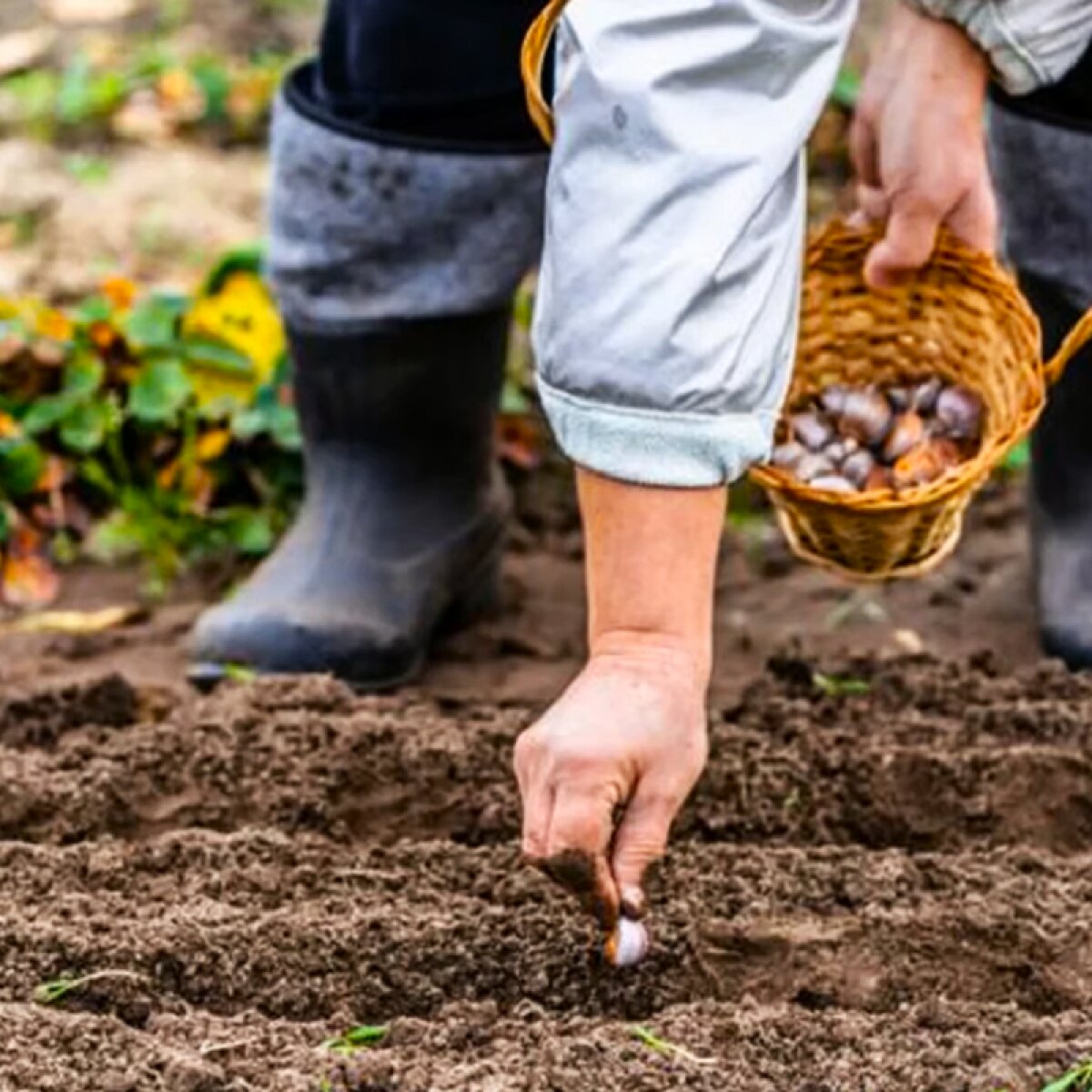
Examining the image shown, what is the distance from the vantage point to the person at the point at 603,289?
209 centimetres

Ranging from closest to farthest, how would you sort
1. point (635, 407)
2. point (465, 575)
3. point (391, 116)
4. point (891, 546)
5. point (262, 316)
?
point (635, 407) < point (891, 546) < point (391, 116) < point (465, 575) < point (262, 316)

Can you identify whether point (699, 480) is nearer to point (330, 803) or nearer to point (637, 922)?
point (637, 922)

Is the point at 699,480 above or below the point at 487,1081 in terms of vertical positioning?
above

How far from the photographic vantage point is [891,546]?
8.52ft

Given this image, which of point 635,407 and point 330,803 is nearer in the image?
point 635,407

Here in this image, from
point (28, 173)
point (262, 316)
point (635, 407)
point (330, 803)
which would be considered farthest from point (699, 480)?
point (28, 173)

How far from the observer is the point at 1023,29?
7.95ft

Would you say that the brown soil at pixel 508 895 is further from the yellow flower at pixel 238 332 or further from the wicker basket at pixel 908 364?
the yellow flower at pixel 238 332

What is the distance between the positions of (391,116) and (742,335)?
3.24 feet

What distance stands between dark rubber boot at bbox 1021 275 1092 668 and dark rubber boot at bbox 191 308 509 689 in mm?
559

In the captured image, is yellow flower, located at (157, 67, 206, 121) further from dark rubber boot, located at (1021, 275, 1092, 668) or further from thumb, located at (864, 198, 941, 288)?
thumb, located at (864, 198, 941, 288)

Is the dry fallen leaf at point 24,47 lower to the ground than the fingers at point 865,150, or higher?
lower

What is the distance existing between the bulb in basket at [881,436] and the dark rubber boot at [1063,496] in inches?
13.2

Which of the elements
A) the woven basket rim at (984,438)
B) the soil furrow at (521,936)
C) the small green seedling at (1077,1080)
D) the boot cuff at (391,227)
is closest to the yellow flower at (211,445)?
the boot cuff at (391,227)
